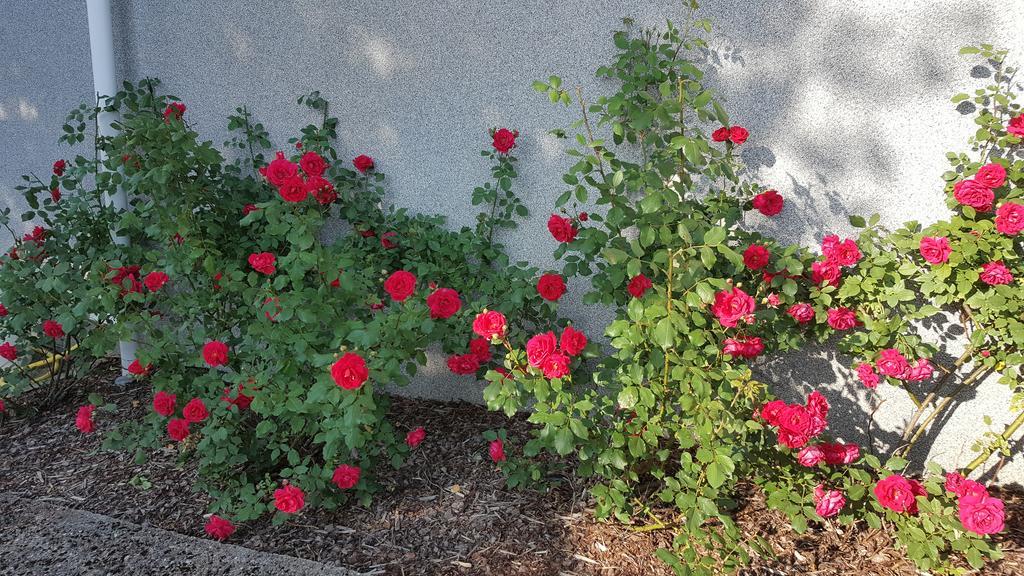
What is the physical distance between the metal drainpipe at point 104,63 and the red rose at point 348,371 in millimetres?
2038

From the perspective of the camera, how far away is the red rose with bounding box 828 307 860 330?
219cm

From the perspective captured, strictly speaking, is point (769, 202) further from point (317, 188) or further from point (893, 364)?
point (317, 188)

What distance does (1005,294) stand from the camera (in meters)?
2.03

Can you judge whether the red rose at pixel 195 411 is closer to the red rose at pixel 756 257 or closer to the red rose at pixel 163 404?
the red rose at pixel 163 404

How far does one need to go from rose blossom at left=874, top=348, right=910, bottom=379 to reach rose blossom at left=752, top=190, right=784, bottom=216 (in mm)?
590

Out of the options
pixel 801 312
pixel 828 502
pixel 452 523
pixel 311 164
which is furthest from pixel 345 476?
pixel 801 312

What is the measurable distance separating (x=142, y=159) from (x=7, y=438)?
155cm

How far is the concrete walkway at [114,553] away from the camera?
2.06 metres

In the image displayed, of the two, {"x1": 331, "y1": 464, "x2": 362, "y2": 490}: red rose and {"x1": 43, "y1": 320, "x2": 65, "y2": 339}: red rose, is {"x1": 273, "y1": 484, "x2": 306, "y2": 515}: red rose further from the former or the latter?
{"x1": 43, "y1": 320, "x2": 65, "y2": 339}: red rose

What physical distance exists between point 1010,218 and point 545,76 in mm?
1664

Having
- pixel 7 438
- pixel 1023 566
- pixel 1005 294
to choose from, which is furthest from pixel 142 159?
pixel 1023 566

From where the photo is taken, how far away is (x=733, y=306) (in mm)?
1776

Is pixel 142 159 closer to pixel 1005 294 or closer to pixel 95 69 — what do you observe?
pixel 95 69

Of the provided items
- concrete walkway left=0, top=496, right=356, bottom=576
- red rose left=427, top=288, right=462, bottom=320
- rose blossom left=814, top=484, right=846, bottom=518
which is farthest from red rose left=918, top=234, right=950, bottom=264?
concrete walkway left=0, top=496, right=356, bottom=576
